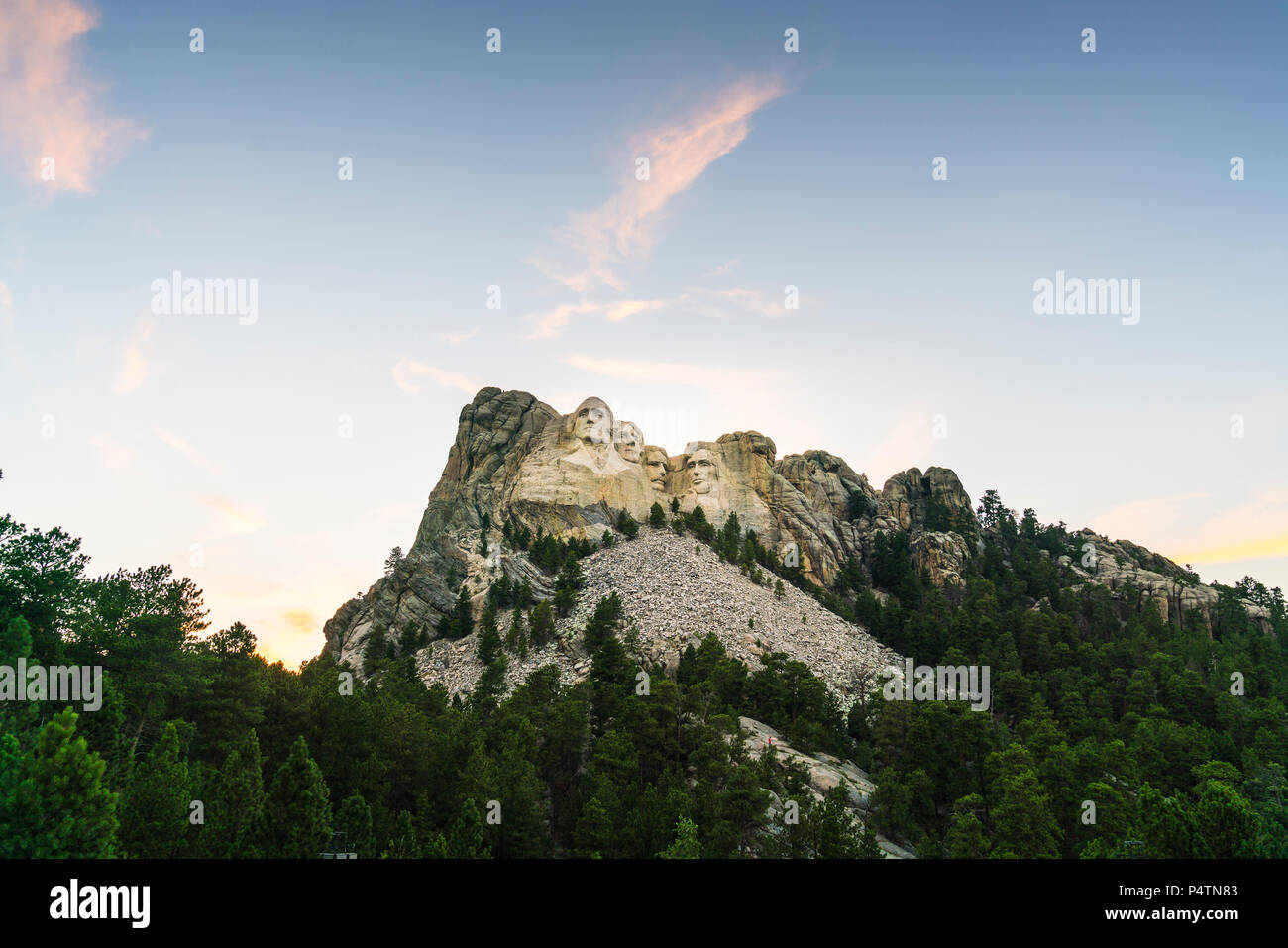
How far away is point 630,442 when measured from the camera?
132 meters

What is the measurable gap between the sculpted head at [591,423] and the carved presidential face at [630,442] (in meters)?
2.29

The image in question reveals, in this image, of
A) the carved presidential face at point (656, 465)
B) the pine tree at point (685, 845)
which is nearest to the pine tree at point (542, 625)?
the pine tree at point (685, 845)

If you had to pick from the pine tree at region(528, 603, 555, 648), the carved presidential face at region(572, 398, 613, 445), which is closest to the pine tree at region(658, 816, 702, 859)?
the pine tree at region(528, 603, 555, 648)

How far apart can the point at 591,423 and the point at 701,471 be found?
21.6 m

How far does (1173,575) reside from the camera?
394 feet

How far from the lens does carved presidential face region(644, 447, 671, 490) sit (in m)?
132

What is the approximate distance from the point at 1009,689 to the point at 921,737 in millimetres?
21920

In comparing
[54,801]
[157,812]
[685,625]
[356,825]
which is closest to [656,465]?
[685,625]

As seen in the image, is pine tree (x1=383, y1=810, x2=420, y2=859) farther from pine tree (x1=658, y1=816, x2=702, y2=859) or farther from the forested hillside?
pine tree (x1=658, y1=816, x2=702, y2=859)

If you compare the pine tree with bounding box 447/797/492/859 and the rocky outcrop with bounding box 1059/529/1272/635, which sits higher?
the rocky outcrop with bounding box 1059/529/1272/635

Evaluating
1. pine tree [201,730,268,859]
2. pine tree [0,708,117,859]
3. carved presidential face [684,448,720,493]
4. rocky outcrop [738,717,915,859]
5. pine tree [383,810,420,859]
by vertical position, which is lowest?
rocky outcrop [738,717,915,859]

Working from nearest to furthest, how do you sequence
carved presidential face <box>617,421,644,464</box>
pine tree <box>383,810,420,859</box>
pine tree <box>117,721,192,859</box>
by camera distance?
pine tree <box>117,721,192,859</box> < pine tree <box>383,810,420,859</box> < carved presidential face <box>617,421,644,464</box>

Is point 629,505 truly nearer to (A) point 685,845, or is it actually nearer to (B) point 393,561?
(B) point 393,561
